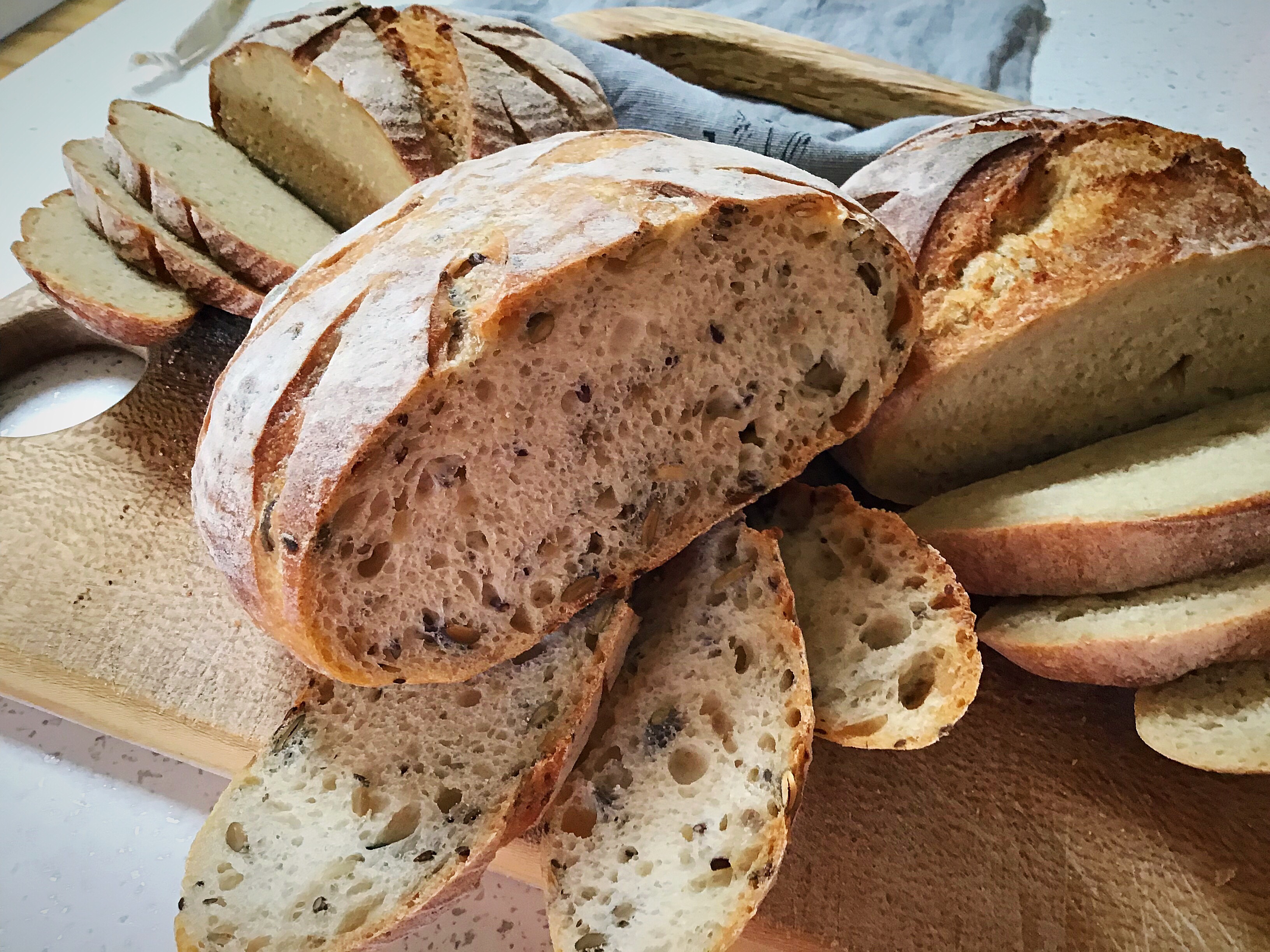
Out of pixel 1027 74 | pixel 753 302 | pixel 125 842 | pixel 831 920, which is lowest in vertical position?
pixel 831 920

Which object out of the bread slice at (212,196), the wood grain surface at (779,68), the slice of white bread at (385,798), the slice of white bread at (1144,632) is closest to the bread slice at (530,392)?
the slice of white bread at (385,798)

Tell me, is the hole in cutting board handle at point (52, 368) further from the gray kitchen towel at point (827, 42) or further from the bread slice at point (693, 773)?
the bread slice at point (693, 773)

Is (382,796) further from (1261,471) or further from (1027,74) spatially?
(1027,74)

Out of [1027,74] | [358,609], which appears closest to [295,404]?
[358,609]

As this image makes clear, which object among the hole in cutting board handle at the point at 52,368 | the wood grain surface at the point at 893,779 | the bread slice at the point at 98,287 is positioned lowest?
the wood grain surface at the point at 893,779

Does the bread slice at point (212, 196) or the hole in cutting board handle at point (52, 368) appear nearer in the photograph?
the bread slice at point (212, 196)

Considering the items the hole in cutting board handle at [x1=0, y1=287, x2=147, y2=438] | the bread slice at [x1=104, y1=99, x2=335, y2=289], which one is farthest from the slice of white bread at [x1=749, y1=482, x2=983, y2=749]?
the hole in cutting board handle at [x1=0, y1=287, x2=147, y2=438]

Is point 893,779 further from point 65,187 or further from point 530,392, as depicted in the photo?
point 65,187
